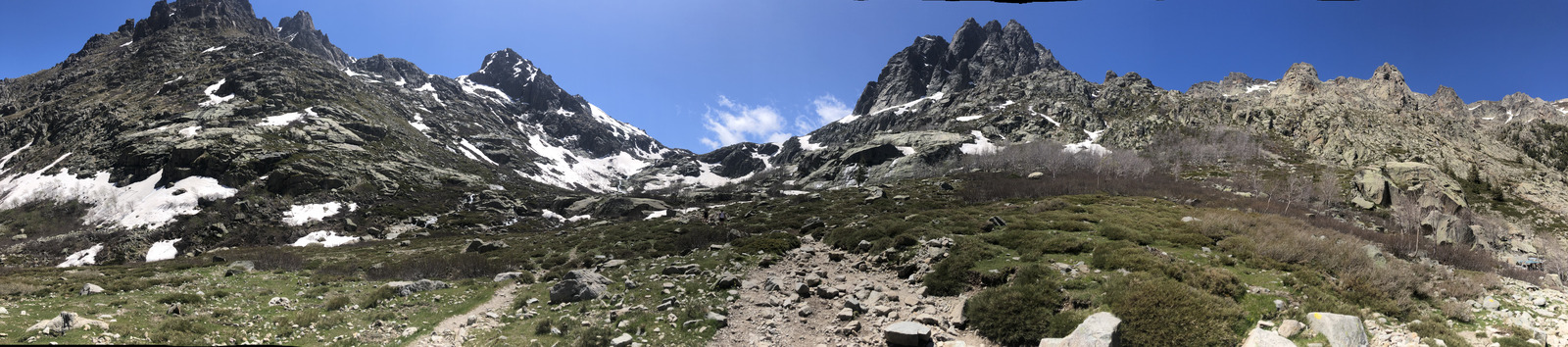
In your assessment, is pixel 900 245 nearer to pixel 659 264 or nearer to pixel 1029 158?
pixel 659 264

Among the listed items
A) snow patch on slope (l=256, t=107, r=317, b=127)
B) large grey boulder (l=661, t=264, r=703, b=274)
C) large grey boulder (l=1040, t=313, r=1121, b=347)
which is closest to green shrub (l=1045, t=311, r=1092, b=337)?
large grey boulder (l=1040, t=313, r=1121, b=347)

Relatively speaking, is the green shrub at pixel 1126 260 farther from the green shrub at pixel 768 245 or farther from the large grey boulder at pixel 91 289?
the large grey boulder at pixel 91 289

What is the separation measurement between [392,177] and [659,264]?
393 feet

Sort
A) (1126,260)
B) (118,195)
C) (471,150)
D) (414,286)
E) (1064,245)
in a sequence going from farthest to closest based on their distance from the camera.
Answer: (471,150) < (118,195) < (414,286) < (1064,245) < (1126,260)

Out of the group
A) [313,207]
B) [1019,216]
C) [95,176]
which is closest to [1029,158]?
[1019,216]

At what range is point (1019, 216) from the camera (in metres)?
30.0

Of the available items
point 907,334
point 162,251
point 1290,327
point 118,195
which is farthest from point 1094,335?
point 118,195

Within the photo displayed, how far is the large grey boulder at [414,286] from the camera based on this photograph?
20.4 m

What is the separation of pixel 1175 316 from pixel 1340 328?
2.76 metres

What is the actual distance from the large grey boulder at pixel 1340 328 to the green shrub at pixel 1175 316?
49.0 inches

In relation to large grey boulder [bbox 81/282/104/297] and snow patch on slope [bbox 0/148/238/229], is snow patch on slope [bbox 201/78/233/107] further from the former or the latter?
large grey boulder [bbox 81/282/104/297]

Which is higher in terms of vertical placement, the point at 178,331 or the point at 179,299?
the point at 179,299

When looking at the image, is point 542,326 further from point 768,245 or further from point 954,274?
point 768,245

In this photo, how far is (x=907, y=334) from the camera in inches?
502
